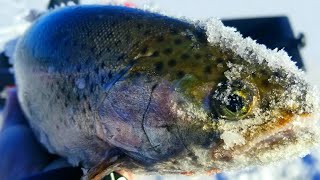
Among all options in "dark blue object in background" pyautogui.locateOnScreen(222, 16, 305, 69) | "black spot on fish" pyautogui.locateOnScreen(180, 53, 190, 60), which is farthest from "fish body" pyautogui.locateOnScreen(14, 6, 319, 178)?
"dark blue object in background" pyautogui.locateOnScreen(222, 16, 305, 69)

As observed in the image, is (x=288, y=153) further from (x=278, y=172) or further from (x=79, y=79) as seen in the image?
(x=278, y=172)

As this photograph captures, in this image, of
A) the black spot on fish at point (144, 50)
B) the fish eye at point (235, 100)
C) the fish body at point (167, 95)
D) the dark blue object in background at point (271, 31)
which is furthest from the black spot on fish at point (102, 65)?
the dark blue object in background at point (271, 31)

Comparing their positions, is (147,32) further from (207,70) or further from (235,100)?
(235,100)

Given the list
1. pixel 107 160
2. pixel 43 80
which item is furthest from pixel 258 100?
pixel 43 80

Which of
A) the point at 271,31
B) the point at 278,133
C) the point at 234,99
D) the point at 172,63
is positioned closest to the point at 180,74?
the point at 172,63

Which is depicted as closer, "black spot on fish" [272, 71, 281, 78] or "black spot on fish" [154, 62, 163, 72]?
"black spot on fish" [272, 71, 281, 78]

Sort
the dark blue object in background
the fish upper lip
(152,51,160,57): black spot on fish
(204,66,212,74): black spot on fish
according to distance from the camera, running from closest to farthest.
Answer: the fish upper lip → (204,66,212,74): black spot on fish → (152,51,160,57): black spot on fish → the dark blue object in background

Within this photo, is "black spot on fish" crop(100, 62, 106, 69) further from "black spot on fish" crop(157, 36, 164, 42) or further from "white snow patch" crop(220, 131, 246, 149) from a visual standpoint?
"white snow patch" crop(220, 131, 246, 149)

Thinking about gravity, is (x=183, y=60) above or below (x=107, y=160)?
above
